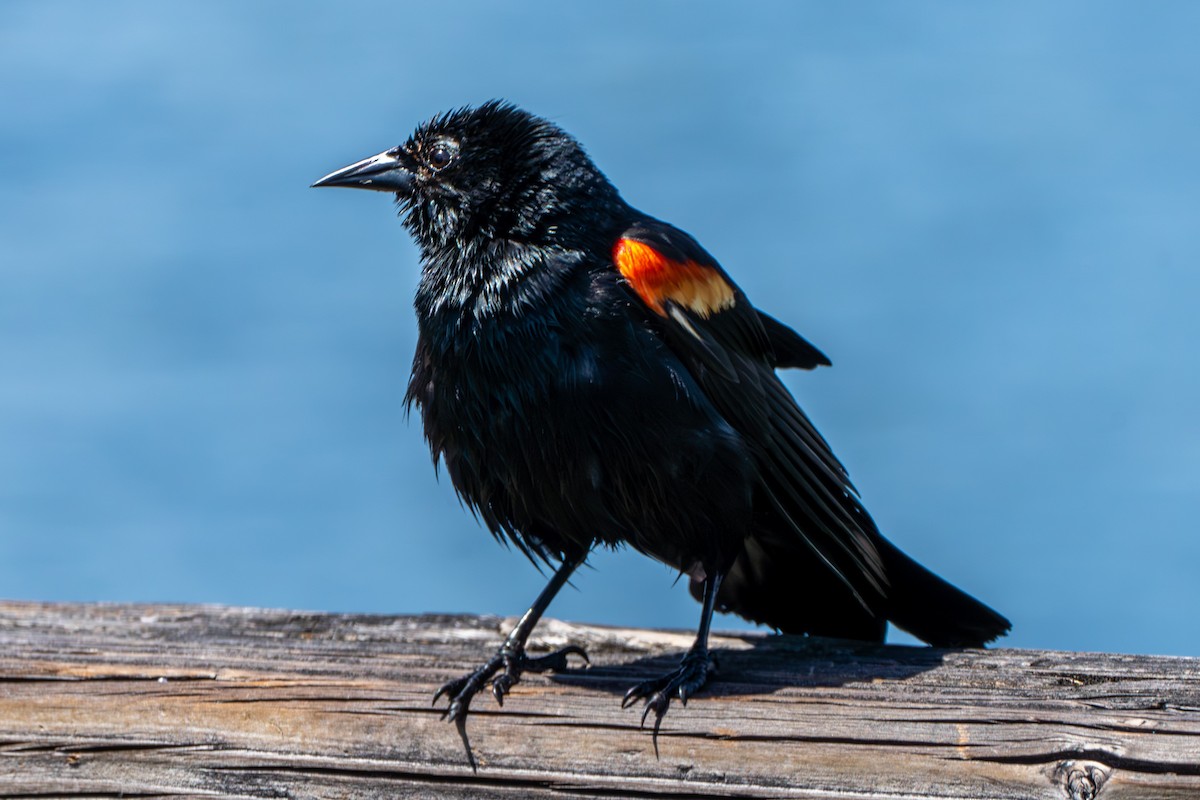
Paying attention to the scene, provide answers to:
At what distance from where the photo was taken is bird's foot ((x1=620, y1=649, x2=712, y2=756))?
240 cm

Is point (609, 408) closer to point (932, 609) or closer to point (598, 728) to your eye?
point (598, 728)

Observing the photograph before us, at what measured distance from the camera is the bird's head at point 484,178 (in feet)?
9.86

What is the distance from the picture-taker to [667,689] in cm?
248

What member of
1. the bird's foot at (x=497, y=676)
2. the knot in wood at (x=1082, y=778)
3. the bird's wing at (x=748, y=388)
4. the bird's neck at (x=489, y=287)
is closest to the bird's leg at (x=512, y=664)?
the bird's foot at (x=497, y=676)

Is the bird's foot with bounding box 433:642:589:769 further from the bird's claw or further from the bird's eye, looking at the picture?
the bird's eye

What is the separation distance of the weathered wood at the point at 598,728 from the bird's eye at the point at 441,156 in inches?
49.6

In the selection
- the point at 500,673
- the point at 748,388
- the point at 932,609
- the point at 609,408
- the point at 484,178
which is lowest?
the point at 500,673

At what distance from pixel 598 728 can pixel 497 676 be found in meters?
0.35

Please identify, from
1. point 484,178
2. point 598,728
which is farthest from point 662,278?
point 598,728

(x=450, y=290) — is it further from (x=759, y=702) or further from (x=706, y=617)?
(x=759, y=702)

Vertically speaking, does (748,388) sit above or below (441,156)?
below

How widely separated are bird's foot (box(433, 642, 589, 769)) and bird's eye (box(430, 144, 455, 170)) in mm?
1241

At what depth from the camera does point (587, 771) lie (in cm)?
228

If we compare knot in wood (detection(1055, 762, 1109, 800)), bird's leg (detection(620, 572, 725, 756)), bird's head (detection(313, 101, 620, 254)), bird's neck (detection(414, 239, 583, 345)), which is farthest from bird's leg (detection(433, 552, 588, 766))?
knot in wood (detection(1055, 762, 1109, 800))
